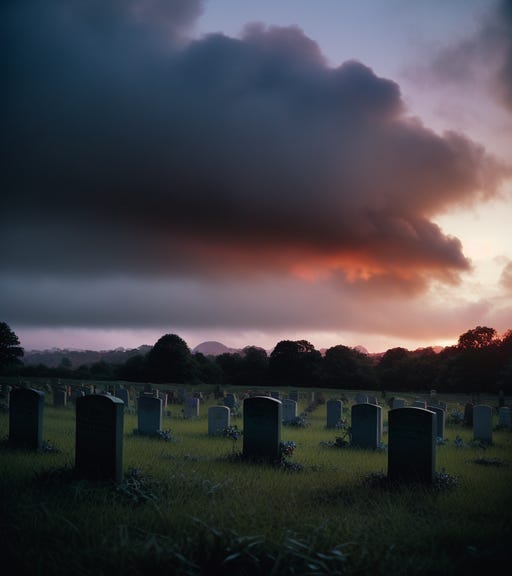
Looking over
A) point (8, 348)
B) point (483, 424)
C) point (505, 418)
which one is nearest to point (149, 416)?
point (483, 424)

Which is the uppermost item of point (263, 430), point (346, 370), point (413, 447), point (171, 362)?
point (413, 447)

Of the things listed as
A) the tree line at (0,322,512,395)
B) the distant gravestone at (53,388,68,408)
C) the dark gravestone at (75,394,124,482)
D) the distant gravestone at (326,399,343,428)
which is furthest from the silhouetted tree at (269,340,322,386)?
the dark gravestone at (75,394,124,482)

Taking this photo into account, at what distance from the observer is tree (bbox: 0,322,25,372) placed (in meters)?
50.3

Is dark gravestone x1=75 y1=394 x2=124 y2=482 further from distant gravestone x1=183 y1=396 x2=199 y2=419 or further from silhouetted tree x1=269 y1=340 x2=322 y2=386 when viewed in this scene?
silhouetted tree x1=269 y1=340 x2=322 y2=386

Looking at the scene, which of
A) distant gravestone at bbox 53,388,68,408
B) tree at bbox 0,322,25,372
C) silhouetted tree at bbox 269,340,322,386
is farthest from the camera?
silhouetted tree at bbox 269,340,322,386

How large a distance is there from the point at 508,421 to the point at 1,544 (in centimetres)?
2303

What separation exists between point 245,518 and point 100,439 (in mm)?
3564

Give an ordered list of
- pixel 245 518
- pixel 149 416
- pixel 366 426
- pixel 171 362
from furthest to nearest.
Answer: pixel 171 362
pixel 149 416
pixel 366 426
pixel 245 518

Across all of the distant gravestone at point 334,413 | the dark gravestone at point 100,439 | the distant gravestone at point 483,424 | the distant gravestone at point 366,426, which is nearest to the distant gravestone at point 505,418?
the distant gravestone at point 483,424

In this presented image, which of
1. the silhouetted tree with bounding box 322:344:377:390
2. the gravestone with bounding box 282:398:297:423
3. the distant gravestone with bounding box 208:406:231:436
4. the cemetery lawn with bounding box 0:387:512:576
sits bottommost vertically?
the silhouetted tree with bounding box 322:344:377:390

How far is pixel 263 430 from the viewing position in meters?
11.7

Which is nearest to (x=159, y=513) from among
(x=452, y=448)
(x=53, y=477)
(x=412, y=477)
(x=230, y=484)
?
(x=230, y=484)

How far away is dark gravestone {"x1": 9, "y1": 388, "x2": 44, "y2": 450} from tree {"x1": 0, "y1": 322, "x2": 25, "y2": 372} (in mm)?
42118

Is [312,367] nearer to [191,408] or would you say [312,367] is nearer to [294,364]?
[294,364]
